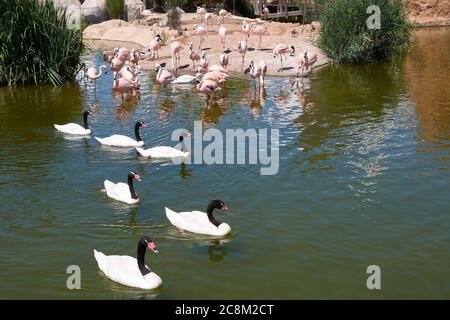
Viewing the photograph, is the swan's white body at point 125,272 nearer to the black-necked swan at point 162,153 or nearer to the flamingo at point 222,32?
the black-necked swan at point 162,153

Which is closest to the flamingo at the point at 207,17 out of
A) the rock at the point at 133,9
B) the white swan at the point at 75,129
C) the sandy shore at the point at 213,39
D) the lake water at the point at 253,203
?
the sandy shore at the point at 213,39

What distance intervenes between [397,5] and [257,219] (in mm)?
19782

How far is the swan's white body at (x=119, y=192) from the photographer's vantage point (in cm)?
1275

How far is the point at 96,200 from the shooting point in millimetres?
13055

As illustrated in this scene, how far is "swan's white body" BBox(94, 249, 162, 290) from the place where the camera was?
9.52 meters

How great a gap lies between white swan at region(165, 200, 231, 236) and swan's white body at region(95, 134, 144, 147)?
17.8 ft

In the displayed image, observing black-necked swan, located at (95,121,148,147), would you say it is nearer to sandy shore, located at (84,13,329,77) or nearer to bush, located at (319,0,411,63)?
sandy shore, located at (84,13,329,77)

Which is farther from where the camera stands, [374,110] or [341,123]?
[374,110]

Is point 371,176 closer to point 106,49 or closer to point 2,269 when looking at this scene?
point 2,269

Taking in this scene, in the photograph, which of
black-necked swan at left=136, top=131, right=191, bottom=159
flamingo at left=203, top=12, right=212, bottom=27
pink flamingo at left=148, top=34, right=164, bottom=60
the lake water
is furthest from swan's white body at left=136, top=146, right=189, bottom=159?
flamingo at left=203, top=12, right=212, bottom=27

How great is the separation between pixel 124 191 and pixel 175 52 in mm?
15624

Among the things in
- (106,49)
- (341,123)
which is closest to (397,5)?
(341,123)

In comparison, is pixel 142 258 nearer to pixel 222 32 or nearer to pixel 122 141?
pixel 122 141

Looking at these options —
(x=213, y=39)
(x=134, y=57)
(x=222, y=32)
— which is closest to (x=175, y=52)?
(x=134, y=57)
